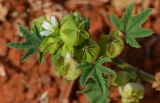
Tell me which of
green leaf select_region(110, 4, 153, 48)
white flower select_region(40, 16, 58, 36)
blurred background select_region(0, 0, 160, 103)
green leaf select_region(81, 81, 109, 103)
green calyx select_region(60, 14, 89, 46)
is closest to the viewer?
green calyx select_region(60, 14, 89, 46)

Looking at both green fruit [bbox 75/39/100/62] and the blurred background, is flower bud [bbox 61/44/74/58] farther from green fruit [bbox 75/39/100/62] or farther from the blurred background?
the blurred background

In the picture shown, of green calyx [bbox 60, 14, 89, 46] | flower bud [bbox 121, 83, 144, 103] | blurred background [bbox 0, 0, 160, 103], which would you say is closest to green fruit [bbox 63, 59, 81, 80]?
green calyx [bbox 60, 14, 89, 46]

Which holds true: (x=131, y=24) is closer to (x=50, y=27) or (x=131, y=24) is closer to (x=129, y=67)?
(x=129, y=67)

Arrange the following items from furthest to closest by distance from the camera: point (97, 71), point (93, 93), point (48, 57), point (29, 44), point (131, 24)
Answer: point (48, 57) < point (93, 93) < point (131, 24) < point (29, 44) < point (97, 71)

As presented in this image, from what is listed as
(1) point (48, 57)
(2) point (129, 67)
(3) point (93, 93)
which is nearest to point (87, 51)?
(2) point (129, 67)

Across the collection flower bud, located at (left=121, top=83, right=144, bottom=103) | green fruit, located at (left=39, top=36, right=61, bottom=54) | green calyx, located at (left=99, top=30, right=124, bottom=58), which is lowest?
flower bud, located at (left=121, top=83, right=144, bottom=103)

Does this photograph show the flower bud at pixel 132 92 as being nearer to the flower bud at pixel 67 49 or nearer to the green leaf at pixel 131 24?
the green leaf at pixel 131 24

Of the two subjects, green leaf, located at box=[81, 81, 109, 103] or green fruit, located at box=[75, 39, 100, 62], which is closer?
green fruit, located at box=[75, 39, 100, 62]

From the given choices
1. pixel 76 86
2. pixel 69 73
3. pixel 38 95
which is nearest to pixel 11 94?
pixel 38 95
